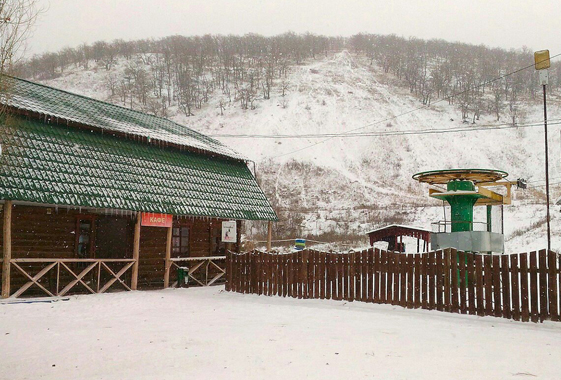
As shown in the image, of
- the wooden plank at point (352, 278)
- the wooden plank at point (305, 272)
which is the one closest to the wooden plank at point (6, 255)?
the wooden plank at point (305, 272)

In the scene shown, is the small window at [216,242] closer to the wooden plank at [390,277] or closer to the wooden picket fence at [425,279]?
the wooden picket fence at [425,279]

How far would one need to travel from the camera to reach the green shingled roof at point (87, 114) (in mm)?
13820

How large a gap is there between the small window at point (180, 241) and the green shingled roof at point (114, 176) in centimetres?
216

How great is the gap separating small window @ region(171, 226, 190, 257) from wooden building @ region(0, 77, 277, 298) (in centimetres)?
4

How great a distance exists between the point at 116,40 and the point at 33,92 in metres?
104

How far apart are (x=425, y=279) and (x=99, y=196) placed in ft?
30.1

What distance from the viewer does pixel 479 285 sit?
963 cm

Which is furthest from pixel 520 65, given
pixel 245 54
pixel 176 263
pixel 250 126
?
pixel 176 263

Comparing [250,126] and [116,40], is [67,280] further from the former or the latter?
[116,40]

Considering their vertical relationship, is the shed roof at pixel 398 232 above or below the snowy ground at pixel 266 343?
above

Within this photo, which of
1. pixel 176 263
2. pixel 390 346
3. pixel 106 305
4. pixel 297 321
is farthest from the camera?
pixel 176 263

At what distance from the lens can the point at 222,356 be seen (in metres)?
6.25

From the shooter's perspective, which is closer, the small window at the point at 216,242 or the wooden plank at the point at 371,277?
the wooden plank at the point at 371,277

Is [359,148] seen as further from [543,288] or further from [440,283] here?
[543,288]
